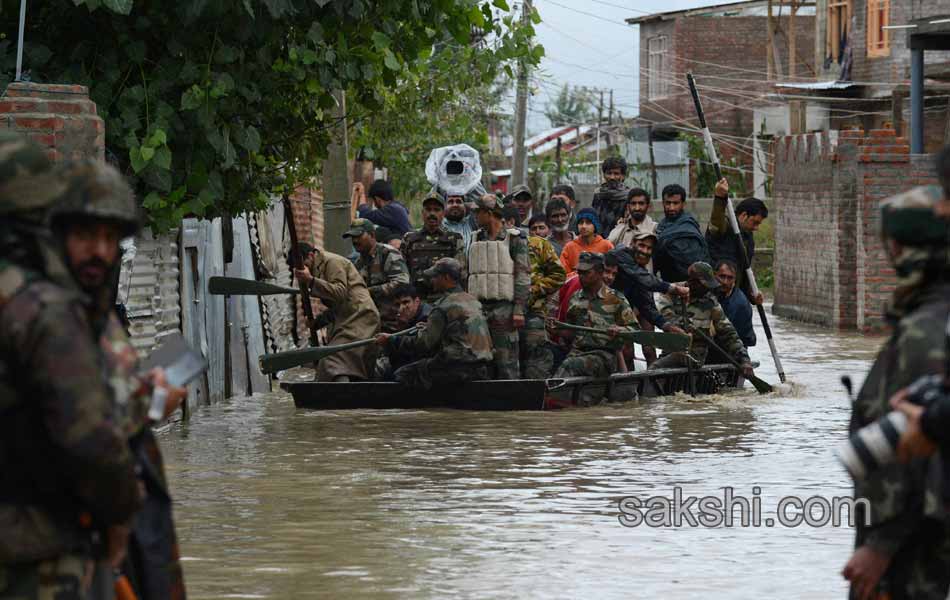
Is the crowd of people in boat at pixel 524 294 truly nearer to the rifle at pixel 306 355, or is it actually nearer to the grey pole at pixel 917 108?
the rifle at pixel 306 355

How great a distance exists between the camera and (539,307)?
1463cm

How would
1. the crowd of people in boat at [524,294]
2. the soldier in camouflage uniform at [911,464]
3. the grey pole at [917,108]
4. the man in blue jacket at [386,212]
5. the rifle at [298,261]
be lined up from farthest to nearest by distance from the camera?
the grey pole at [917,108]
the man in blue jacket at [386,212]
the rifle at [298,261]
the crowd of people in boat at [524,294]
the soldier in camouflage uniform at [911,464]

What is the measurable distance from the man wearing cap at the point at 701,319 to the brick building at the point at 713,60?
1475 inches

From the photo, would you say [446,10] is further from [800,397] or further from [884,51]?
[884,51]

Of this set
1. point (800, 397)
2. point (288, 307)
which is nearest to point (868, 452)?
point (800, 397)

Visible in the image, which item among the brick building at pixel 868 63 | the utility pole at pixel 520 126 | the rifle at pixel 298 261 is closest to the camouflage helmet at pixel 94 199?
the rifle at pixel 298 261

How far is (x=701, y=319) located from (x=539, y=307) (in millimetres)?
1439

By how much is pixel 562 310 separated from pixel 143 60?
500cm

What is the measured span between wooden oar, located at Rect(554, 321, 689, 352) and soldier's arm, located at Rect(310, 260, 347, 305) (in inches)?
73.8

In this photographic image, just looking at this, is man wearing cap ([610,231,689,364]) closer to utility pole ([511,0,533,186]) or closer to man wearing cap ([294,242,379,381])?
man wearing cap ([294,242,379,381])

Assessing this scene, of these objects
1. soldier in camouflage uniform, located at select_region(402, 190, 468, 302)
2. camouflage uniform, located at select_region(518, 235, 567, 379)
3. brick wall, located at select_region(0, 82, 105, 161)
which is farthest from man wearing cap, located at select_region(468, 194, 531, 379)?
brick wall, located at select_region(0, 82, 105, 161)

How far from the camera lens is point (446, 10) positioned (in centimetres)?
1241

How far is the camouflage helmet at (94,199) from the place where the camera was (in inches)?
156

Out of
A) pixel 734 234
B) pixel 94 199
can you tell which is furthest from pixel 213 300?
pixel 94 199
